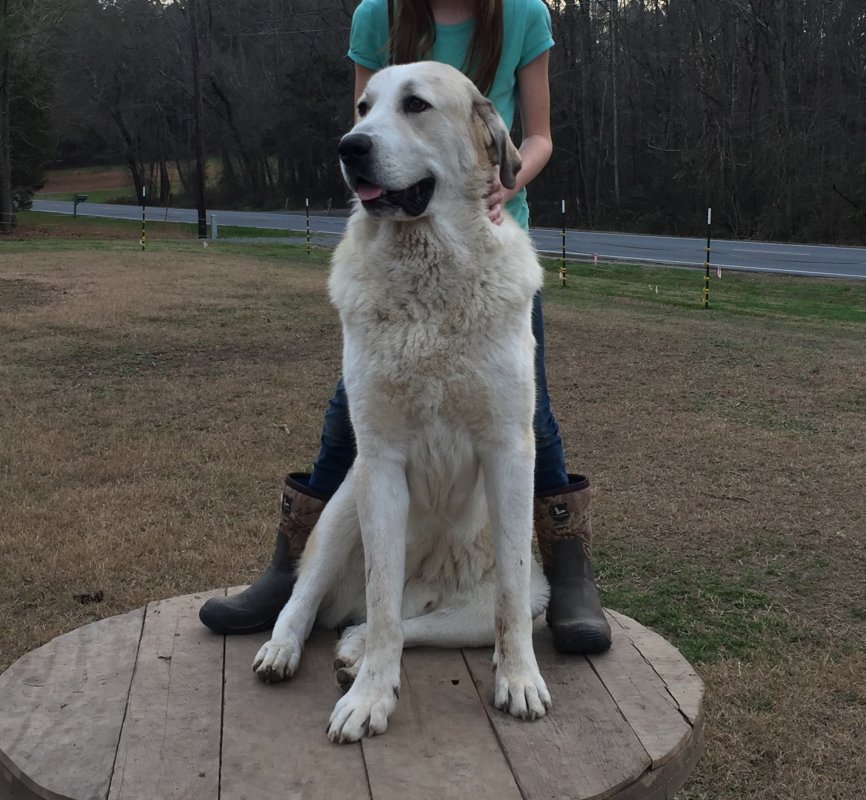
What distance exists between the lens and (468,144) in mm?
2320

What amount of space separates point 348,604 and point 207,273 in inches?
480

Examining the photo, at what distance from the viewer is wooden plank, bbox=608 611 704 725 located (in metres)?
2.16

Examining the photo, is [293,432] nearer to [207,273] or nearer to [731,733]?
[731,733]

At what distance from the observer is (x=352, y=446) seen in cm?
275

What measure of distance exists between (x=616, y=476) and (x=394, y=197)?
360 cm

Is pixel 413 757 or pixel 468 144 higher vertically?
pixel 468 144

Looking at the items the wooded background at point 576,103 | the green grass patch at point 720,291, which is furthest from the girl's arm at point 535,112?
the wooded background at point 576,103

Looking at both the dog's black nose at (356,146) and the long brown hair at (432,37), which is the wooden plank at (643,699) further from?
the long brown hair at (432,37)

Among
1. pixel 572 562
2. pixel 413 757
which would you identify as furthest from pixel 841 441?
pixel 413 757

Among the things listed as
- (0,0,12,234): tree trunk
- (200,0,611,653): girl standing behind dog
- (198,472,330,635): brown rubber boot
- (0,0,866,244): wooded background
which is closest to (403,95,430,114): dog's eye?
(200,0,611,653): girl standing behind dog

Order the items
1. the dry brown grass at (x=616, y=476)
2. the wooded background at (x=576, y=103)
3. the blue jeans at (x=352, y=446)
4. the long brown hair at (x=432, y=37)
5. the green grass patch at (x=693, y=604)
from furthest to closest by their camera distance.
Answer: the wooded background at (x=576, y=103), the green grass patch at (x=693, y=604), the dry brown grass at (x=616, y=476), the blue jeans at (x=352, y=446), the long brown hair at (x=432, y=37)

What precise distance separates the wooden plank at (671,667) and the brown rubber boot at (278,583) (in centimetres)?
92

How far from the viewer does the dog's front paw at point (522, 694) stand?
211 centimetres

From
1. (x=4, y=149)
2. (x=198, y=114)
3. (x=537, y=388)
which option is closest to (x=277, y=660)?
(x=537, y=388)
